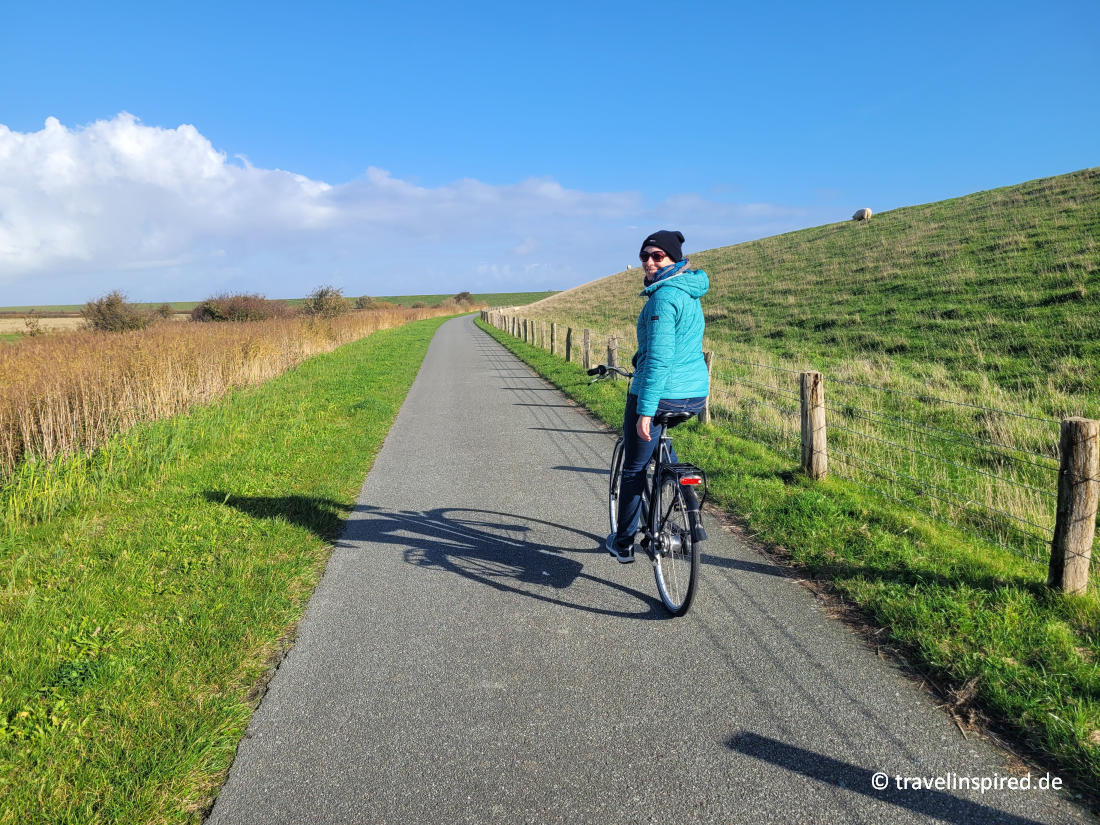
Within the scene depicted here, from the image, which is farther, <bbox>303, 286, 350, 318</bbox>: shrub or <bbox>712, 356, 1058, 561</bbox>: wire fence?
<bbox>303, 286, 350, 318</bbox>: shrub

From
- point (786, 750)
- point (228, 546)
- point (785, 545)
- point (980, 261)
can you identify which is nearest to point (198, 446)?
point (228, 546)

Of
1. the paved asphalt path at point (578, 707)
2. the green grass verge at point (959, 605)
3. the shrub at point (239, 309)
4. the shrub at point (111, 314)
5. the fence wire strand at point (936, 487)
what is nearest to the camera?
the paved asphalt path at point (578, 707)

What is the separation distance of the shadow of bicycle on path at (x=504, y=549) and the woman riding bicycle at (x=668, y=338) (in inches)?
45.8

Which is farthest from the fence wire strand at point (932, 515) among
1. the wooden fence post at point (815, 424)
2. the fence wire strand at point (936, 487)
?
the wooden fence post at point (815, 424)

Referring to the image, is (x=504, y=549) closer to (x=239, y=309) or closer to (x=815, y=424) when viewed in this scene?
(x=815, y=424)

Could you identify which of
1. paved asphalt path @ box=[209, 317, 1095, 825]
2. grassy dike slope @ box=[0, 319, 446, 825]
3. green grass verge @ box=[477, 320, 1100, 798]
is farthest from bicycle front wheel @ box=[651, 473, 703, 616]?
grassy dike slope @ box=[0, 319, 446, 825]

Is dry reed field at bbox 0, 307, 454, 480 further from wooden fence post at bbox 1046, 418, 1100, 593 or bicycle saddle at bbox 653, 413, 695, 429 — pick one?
wooden fence post at bbox 1046, 418, 1100, 593

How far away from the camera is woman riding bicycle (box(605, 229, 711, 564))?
13.0 ft

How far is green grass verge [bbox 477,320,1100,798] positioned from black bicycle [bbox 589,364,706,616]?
115cm

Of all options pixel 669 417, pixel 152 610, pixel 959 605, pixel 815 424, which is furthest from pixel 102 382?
pixel 959 605

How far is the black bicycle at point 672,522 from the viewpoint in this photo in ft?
13.0

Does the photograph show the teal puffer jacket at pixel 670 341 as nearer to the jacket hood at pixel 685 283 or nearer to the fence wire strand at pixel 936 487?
the jacket hood at pixel 685 283

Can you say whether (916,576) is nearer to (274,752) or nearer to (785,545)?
(785,545)

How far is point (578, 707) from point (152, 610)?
2944 mm
